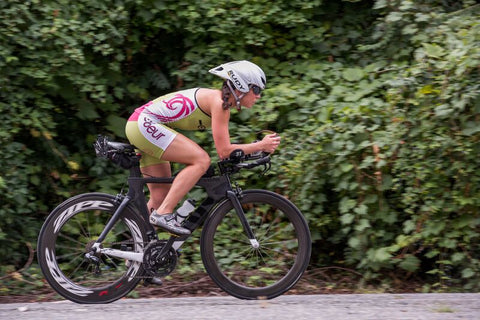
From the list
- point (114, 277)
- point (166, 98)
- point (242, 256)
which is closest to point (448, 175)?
point (242, 256)

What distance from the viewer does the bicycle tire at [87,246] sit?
5.12m

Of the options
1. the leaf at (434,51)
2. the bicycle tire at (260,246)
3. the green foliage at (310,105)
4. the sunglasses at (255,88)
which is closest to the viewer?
the sunglasses at (255,88)

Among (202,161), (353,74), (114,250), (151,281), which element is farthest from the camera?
(353,74)

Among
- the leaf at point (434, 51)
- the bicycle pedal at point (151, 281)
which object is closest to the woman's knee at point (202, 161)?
the bicycle pedal at point (151, 281)

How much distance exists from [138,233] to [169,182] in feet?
1.52

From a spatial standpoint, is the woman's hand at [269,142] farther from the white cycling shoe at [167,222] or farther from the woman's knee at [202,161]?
the white cycling shoe at [167,222]

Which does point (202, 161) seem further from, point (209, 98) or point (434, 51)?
point (434, 51)

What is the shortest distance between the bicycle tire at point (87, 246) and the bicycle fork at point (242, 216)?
2.33ft

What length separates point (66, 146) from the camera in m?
7.80

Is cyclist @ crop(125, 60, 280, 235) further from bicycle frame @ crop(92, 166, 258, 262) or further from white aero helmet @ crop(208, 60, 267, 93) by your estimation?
bicycle frame @ crop(92, 166, 258, 262)

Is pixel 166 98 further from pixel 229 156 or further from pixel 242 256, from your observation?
pixel 242 256

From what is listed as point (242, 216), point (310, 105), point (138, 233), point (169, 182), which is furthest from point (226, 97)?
point (310, 105)

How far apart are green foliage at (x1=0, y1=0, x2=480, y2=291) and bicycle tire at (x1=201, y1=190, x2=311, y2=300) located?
1.17 metres

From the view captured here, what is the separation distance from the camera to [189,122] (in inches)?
203
